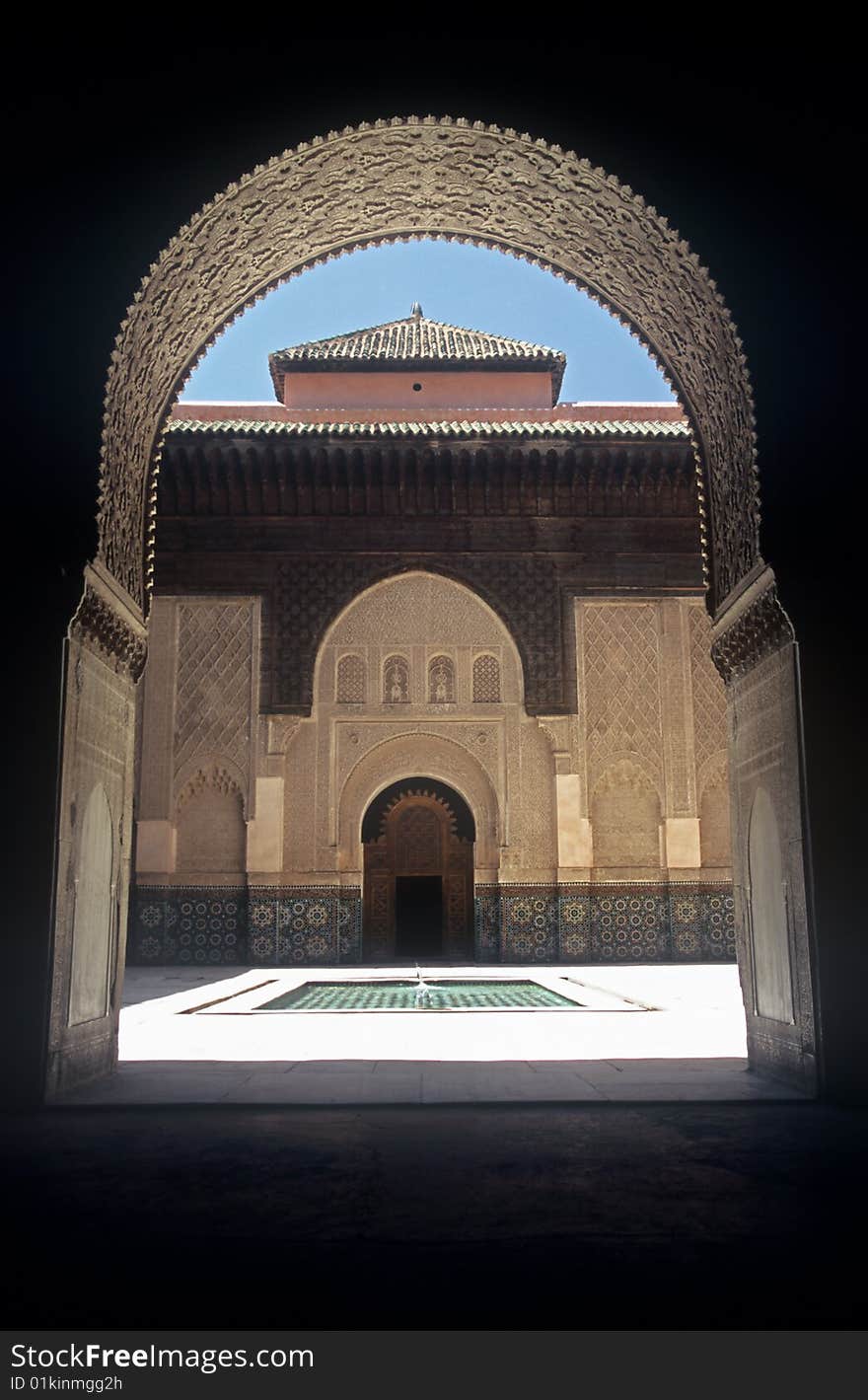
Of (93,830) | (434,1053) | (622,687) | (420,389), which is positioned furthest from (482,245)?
(420,389)

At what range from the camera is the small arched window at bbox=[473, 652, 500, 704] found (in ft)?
39.5

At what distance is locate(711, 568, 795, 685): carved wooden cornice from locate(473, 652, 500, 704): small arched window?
7556mm

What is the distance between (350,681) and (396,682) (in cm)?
47

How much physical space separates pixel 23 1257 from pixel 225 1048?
3022 millimetres

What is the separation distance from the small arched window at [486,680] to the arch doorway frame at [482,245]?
7574mm

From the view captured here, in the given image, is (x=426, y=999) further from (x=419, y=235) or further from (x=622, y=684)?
(x=419, y=235)

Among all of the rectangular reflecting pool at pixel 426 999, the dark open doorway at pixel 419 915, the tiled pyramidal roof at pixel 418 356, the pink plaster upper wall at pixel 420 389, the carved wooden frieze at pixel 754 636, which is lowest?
the rectangular reflecting pool at pixel 426 999

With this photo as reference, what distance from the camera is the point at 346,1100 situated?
3.54 meters

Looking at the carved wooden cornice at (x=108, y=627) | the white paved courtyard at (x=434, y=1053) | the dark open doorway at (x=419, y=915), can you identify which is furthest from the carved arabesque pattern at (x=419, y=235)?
the dark open doorway at (x=419, y=915)

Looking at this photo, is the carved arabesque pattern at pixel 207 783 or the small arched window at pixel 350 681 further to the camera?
the small arched window at pixel 350 681

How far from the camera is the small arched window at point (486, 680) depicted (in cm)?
1203

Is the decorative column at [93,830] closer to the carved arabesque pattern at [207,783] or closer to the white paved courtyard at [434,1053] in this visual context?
the white paved courtyard at [434,1053]

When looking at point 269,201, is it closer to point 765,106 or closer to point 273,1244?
point 765,106

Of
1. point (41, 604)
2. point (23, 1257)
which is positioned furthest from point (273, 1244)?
point (41, 604)
